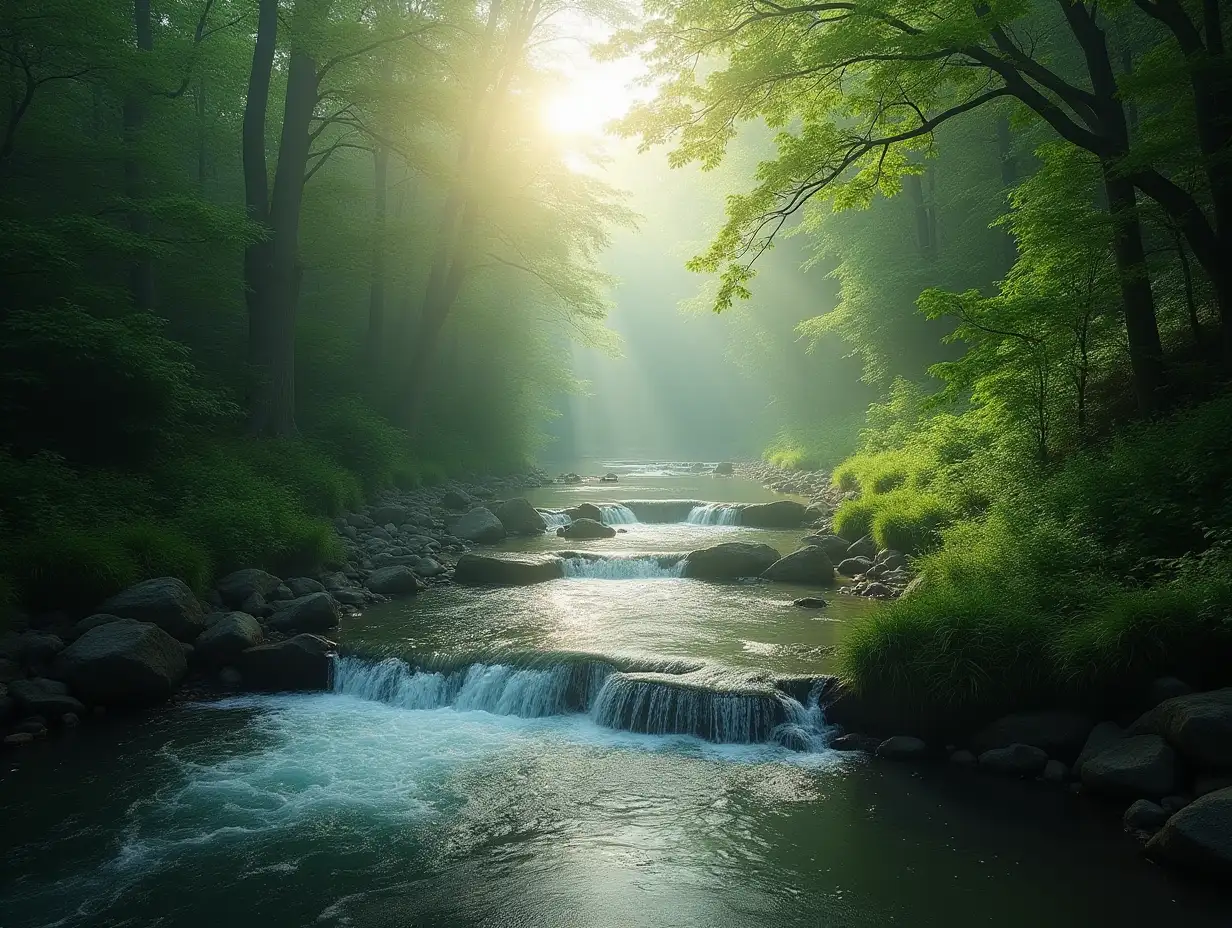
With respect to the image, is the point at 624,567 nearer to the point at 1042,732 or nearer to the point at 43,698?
the point at 1042,732

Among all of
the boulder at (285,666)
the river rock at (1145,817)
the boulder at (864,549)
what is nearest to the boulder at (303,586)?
the boulder at (285,666)

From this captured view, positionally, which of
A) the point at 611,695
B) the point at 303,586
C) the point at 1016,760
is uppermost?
the point at 303,586

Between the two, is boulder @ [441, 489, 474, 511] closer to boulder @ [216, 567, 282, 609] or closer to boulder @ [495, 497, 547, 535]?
boulder @ [495, 497, 547, 535]

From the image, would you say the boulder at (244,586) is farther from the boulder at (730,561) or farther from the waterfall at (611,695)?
the boulder at (730,561)

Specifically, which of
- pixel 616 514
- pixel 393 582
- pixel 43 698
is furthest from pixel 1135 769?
pixel 616 514

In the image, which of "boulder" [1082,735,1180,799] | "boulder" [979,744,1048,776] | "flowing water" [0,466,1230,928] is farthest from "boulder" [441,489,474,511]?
"boulder" [1082,735,1180,799]

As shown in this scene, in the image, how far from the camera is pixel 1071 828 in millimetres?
6266

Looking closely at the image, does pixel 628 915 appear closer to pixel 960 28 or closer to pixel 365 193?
pixel 960 28

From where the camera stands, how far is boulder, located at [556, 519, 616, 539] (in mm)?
18969

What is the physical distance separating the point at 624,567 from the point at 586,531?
3.78m

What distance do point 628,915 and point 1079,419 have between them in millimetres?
9618

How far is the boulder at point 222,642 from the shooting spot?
9859 millimetres

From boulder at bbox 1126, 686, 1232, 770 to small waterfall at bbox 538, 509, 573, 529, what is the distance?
48.7ft

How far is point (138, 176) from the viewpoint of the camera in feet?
50.3
